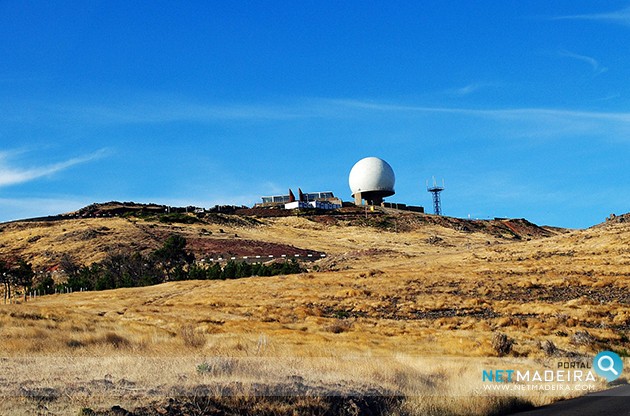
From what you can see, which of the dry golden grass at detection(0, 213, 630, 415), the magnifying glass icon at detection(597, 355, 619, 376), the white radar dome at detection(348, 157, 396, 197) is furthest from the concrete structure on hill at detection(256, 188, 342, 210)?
the magnifying glass icon at detection(597, 355, 619, 376)

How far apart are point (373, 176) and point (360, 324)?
97858mm

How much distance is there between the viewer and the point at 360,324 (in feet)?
101

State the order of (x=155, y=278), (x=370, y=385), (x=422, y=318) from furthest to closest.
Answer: (x=155, y=278) < (x=422, y=318) < (x=370, y=385)

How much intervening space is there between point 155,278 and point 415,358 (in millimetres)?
45314

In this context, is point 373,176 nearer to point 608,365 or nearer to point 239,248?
point 239,248

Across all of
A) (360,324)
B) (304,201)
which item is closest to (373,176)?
(304,201)

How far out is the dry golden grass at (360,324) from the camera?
13234 mm

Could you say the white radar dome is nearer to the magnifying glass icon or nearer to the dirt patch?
the dirt patch

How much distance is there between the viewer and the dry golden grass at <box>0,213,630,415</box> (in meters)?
13.2

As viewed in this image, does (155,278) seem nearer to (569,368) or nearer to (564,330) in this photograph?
(564,330)

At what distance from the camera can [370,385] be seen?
13234 millimetres

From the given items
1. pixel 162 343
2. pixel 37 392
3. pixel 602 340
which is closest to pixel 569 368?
pixel 602 340

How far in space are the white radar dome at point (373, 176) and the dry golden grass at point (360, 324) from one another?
55.5 m

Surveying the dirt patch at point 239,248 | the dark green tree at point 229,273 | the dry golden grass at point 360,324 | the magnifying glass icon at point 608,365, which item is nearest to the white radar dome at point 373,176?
the dirt patch at point 239,248
